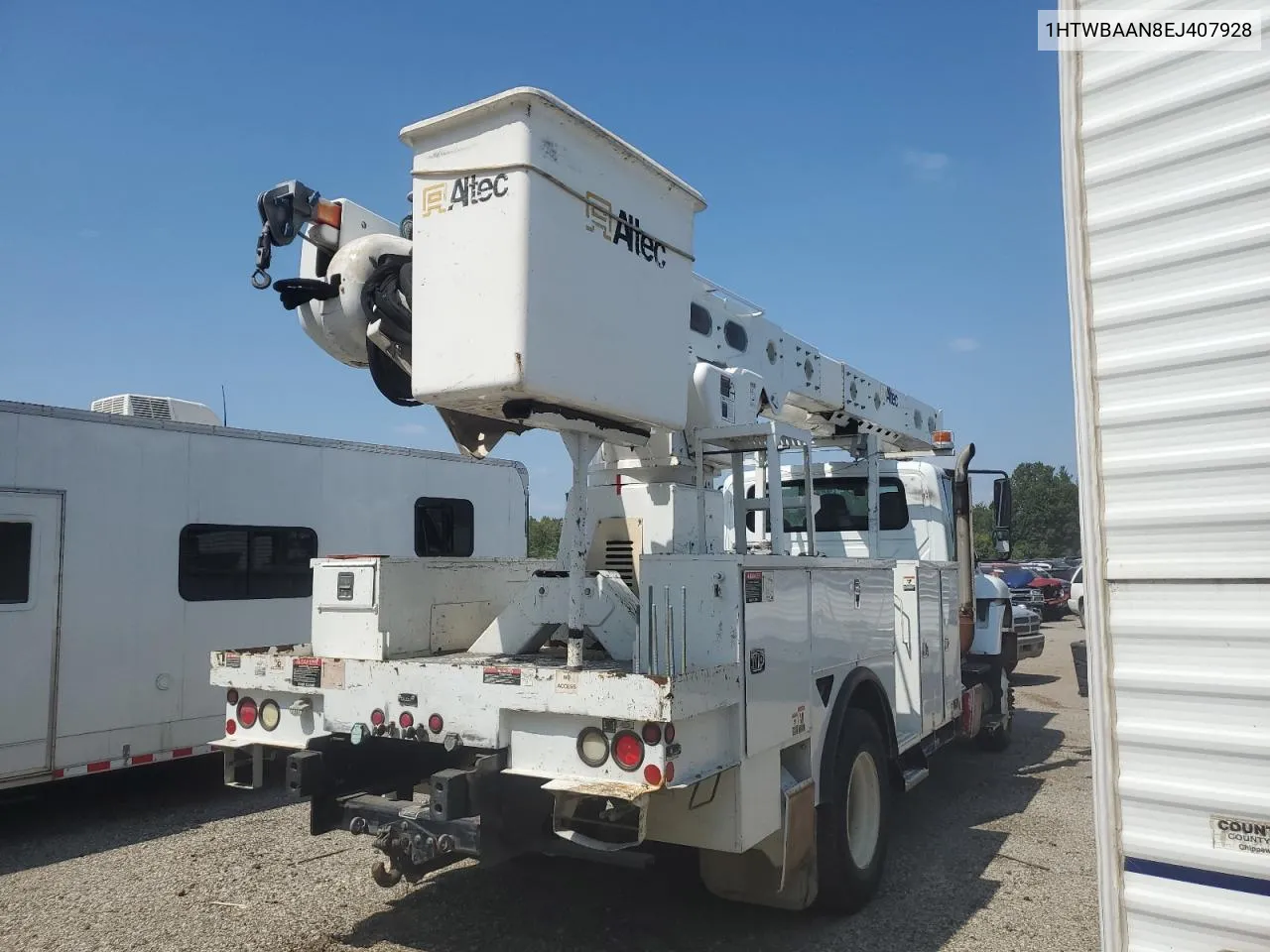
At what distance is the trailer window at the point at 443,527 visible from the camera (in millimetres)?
9453

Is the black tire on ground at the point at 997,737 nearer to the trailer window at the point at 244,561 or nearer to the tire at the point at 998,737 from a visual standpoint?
the tire at the point at 998,737

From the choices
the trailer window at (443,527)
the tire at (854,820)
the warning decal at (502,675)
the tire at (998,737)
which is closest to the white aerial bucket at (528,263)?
the warning decal at (502,675)

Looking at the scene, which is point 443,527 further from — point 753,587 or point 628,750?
point 628,750

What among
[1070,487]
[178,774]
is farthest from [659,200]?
[1070,487]

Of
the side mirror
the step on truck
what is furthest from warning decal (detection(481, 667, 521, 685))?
the side mirror

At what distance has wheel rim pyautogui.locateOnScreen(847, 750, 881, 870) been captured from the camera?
16.9ft

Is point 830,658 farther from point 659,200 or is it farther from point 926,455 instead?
point 926,455

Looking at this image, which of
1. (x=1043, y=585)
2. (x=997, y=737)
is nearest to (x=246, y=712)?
(x=997, y=737)

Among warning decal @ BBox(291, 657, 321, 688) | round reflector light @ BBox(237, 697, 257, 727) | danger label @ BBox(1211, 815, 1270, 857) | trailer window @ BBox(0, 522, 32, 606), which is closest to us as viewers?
danger label @ BBox(1211, 815, 1270, 857)

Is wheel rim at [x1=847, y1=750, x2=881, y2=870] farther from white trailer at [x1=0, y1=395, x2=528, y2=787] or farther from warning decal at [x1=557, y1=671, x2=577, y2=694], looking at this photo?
white trailer at [x1=0, y1=395, x2=528, y2=787]

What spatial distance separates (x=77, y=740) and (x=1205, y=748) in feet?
23.0

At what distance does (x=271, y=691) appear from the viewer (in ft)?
15.4

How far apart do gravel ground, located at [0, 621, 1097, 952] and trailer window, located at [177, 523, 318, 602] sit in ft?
5.66

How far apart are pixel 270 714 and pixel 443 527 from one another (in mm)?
4982
